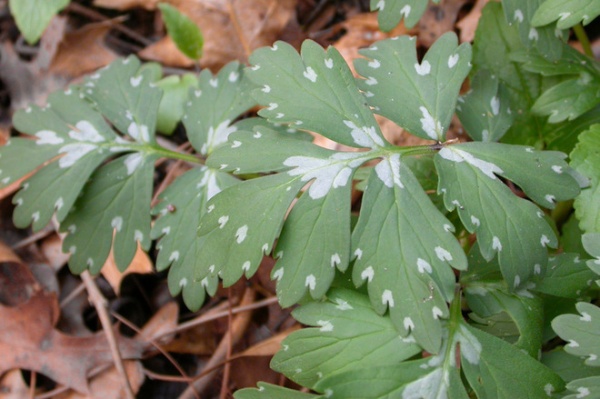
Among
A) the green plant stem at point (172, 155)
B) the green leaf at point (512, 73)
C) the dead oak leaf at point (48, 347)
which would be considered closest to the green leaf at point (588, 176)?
the green leaf at point (512, 73)

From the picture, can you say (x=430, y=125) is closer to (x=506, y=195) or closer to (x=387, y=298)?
(x=506, y=195)

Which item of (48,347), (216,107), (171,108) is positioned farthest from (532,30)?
(48,347)

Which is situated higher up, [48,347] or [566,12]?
[566,12]

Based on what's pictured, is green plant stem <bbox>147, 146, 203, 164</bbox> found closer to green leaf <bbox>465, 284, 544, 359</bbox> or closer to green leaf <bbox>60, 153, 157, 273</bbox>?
green leaf <bbox>60, 153, 157, 273</bbox>

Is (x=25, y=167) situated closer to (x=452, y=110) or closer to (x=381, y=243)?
(x=381, y=243)

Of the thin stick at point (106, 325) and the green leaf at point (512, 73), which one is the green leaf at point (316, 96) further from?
the thin stick at point (106, 325)

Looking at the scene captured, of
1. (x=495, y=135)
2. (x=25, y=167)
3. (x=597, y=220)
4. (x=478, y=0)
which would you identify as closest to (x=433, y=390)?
(x=597, y=220)

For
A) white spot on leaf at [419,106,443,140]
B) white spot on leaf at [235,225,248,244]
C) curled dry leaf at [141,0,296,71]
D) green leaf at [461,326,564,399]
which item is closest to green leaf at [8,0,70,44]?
curled dry leaf at [141,0,296,71]
